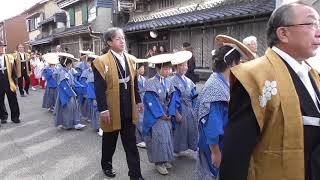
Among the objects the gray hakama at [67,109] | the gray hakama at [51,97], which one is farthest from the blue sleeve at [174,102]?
the gray hakama at [51,97]

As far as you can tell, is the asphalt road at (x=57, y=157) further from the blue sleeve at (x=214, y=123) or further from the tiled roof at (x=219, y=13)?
the tiled roof at (x=219, y=13)

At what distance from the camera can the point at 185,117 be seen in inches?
220

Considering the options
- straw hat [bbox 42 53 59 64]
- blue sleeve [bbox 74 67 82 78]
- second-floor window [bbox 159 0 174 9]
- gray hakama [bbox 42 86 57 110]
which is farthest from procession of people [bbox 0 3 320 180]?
second-floor window [bbox 159 0 174 9]

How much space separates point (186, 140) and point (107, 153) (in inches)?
57.3

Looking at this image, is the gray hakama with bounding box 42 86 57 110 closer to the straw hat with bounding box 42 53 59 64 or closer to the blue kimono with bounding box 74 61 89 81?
the blue kimono with bounding box 74 61 89 81

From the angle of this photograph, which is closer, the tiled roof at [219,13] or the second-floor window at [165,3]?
the tiled roof at [219,13]

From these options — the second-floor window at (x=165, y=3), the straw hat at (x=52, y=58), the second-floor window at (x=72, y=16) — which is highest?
the second-floor window at (x=72, y=16)

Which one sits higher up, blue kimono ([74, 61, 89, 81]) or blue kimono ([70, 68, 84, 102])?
blue kimono ([74, 61, 89, 81])

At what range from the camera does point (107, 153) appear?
468 cm

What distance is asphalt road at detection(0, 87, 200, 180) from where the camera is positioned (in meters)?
5.07

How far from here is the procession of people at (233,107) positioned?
5.73 feet

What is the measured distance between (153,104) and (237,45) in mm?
2397

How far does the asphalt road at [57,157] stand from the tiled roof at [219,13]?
4234mm

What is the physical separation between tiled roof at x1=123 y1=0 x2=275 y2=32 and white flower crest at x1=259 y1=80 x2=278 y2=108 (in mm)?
6567
